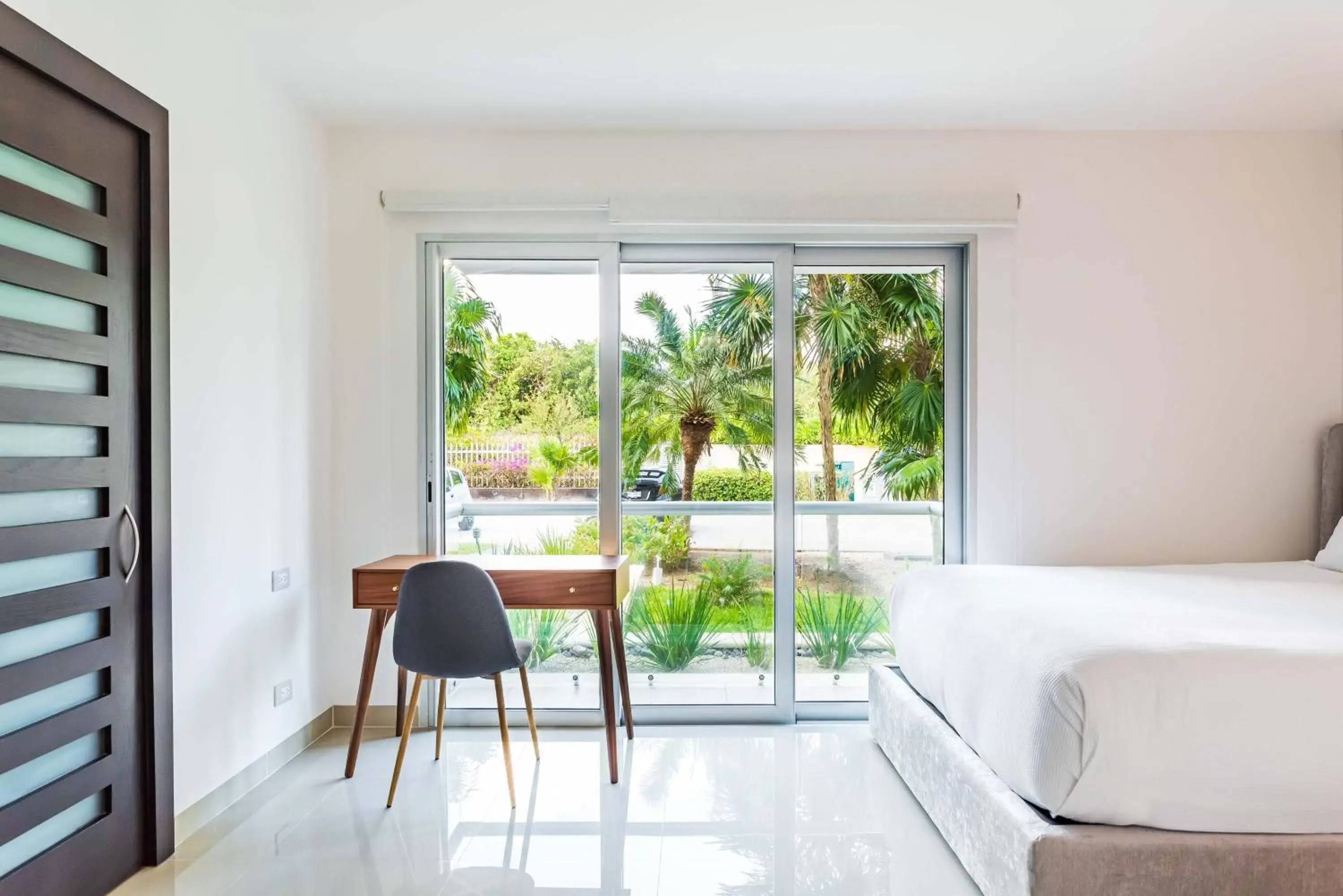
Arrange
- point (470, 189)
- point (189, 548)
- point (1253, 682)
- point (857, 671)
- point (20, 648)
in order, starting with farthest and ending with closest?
1. point (857, 671)
2. point (470, 189)
3. point (189, 548)
4. point (20, 648)
5. point (1253, 682)

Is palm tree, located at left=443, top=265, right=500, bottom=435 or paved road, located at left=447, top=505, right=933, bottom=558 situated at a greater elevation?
palm tree, located at left=443, top=265, right=500, bottom=435

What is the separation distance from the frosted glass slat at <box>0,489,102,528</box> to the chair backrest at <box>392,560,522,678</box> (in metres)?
0.88

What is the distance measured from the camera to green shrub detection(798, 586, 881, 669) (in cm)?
354

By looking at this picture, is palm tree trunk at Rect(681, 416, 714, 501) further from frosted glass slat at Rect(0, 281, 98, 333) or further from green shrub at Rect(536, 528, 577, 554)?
frosted glass slat at Rect(0, 281, 98, 333)

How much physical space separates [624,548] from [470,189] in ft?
5.37

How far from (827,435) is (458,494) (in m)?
1.62

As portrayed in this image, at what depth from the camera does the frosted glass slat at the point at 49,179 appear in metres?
1.80

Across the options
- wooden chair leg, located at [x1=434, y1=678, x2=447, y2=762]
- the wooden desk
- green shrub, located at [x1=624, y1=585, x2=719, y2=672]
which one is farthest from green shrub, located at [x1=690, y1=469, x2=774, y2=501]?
wooden chair leg, located at [x1=434, y1=678, x2=447, y2=762]

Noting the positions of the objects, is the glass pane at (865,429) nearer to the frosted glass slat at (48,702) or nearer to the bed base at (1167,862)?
the bed base at (1167,862)

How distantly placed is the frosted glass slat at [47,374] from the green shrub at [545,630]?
186 cm

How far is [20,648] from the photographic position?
1833 millimetres

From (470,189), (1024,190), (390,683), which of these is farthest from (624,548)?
(1024,190)

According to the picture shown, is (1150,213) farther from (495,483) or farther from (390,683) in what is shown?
(390,683)

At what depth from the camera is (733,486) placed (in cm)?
349
